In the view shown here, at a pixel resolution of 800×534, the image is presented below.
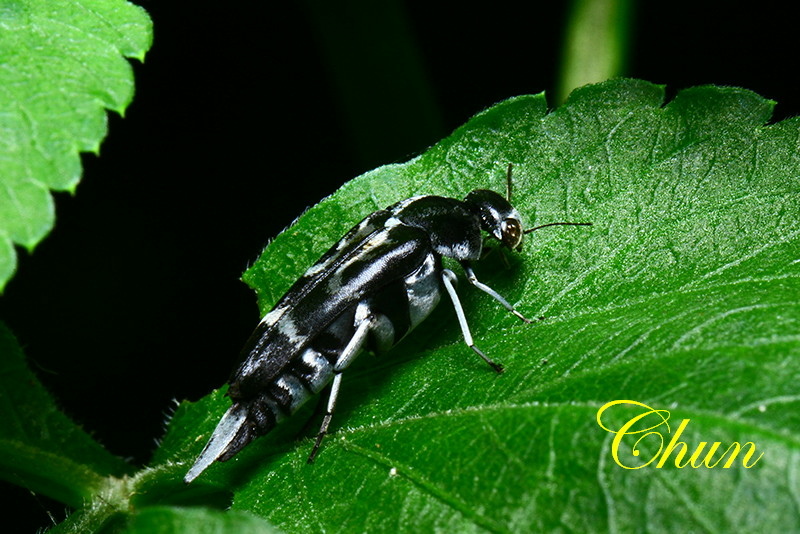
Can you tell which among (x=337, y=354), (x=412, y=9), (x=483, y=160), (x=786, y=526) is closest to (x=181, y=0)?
(x=412, y=9)

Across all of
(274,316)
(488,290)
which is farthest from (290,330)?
(488,290)

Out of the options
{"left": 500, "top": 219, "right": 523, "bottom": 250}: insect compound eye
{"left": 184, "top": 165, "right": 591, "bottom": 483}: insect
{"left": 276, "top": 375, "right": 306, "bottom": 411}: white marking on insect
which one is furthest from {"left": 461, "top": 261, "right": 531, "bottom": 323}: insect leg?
{"left": 276, "top": 375, "right": 306, "bottom": 411}: white marking on insect

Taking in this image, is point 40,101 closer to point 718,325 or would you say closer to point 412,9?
point 718,325

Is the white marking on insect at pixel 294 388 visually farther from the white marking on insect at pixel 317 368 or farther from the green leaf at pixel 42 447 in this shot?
the green leaf at pixel 42 447

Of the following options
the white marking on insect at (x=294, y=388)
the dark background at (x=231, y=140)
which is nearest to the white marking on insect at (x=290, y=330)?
the white marking on insect at (x=294, y=388)

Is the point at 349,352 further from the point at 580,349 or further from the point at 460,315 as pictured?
the point at 580,349

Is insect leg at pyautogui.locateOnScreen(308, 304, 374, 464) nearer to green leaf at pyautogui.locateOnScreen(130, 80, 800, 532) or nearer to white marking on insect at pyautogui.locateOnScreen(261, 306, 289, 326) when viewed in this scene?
green leaf at pyautogui.locateOnScreen(130, 80, 800, 532)
